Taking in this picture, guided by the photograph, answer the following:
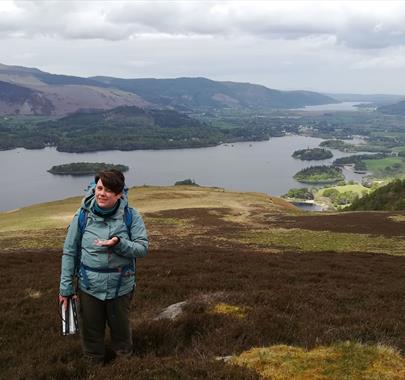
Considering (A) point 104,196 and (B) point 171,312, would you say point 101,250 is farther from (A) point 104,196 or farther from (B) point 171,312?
(B) point 171,312

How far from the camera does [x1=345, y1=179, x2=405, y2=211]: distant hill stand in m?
81.8

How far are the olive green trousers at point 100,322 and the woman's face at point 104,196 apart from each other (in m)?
1.77

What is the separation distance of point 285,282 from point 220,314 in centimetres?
708

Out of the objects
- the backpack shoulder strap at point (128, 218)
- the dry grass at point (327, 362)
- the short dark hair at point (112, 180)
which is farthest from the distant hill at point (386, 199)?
the short dark hair at point (112, 180)

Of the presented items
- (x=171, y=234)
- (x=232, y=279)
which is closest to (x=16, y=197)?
(x=171, y=234)

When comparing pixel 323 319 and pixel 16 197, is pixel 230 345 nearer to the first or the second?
pixel 323 319

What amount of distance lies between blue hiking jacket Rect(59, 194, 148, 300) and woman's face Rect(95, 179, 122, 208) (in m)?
0.22

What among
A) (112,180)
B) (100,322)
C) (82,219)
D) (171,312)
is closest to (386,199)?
(171,312)

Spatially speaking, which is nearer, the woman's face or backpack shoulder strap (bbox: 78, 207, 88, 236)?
the woman's face

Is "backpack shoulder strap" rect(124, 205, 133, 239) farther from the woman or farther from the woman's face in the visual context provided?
the woman's face

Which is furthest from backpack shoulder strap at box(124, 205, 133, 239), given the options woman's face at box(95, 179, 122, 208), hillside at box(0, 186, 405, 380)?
hillside at box(0, 186, 405, 380)

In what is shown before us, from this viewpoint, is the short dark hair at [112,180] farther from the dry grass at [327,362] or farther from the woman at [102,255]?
the dry grass at [327,362]

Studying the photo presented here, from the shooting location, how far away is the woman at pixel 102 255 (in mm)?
7766

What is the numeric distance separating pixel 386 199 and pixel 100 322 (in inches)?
3378
